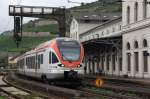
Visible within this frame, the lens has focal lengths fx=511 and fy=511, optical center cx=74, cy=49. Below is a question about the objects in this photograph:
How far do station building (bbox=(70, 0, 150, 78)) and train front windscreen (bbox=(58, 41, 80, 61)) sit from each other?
18505 millimetres

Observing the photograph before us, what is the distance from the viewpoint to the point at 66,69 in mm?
32281

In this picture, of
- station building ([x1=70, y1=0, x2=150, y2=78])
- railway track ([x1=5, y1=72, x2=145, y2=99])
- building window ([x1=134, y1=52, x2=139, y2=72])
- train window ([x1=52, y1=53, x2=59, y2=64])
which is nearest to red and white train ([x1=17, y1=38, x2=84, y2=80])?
train window ([x1=52, y1=53, x2=59, y2=64])

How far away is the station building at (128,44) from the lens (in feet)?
183

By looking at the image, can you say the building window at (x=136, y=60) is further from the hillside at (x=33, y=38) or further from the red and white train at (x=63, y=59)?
the hillside at (x=33, y=38)

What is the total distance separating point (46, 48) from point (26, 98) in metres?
9.80

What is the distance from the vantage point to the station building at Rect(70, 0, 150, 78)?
5583 cm

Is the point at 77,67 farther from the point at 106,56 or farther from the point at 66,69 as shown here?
the point at 106,56

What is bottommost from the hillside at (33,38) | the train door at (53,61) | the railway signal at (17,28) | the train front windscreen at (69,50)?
the train door at (53,61)

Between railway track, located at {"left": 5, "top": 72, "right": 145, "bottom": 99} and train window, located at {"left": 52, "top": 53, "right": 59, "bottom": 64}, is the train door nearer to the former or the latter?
train window, located at {"left": 52, "top": 53, "right": 59, "bottom": 64}

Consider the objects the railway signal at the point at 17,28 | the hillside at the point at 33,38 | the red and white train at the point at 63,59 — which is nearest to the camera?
the red and white train at the point at 63,59

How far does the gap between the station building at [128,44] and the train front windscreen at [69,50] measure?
18.5m

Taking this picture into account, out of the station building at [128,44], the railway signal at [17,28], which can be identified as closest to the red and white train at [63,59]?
the station building at [128,44]

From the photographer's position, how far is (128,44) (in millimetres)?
61750

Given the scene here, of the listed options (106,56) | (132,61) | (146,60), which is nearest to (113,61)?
(106,56)
